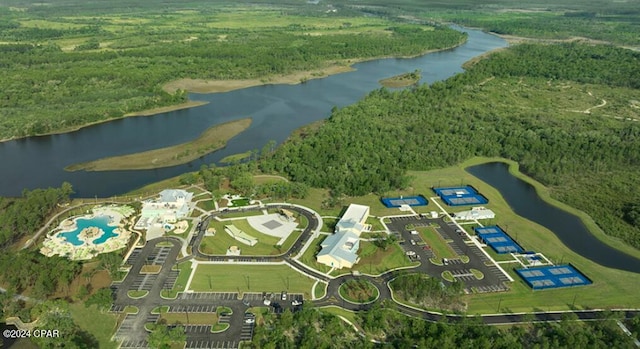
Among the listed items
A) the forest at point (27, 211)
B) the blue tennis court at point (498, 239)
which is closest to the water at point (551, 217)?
the blue tennis court at point (498, 239)

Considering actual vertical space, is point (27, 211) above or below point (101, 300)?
above

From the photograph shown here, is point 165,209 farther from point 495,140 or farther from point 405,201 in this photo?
point 495,140

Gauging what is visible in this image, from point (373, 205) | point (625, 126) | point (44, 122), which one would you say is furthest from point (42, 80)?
point (625, 126)

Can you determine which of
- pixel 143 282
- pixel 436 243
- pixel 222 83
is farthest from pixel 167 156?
pixel 222 83

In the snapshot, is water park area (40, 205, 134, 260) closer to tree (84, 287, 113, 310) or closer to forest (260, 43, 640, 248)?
tree (84, 287, 113, 310)

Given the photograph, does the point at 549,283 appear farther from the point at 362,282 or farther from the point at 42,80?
the point at 42,80
